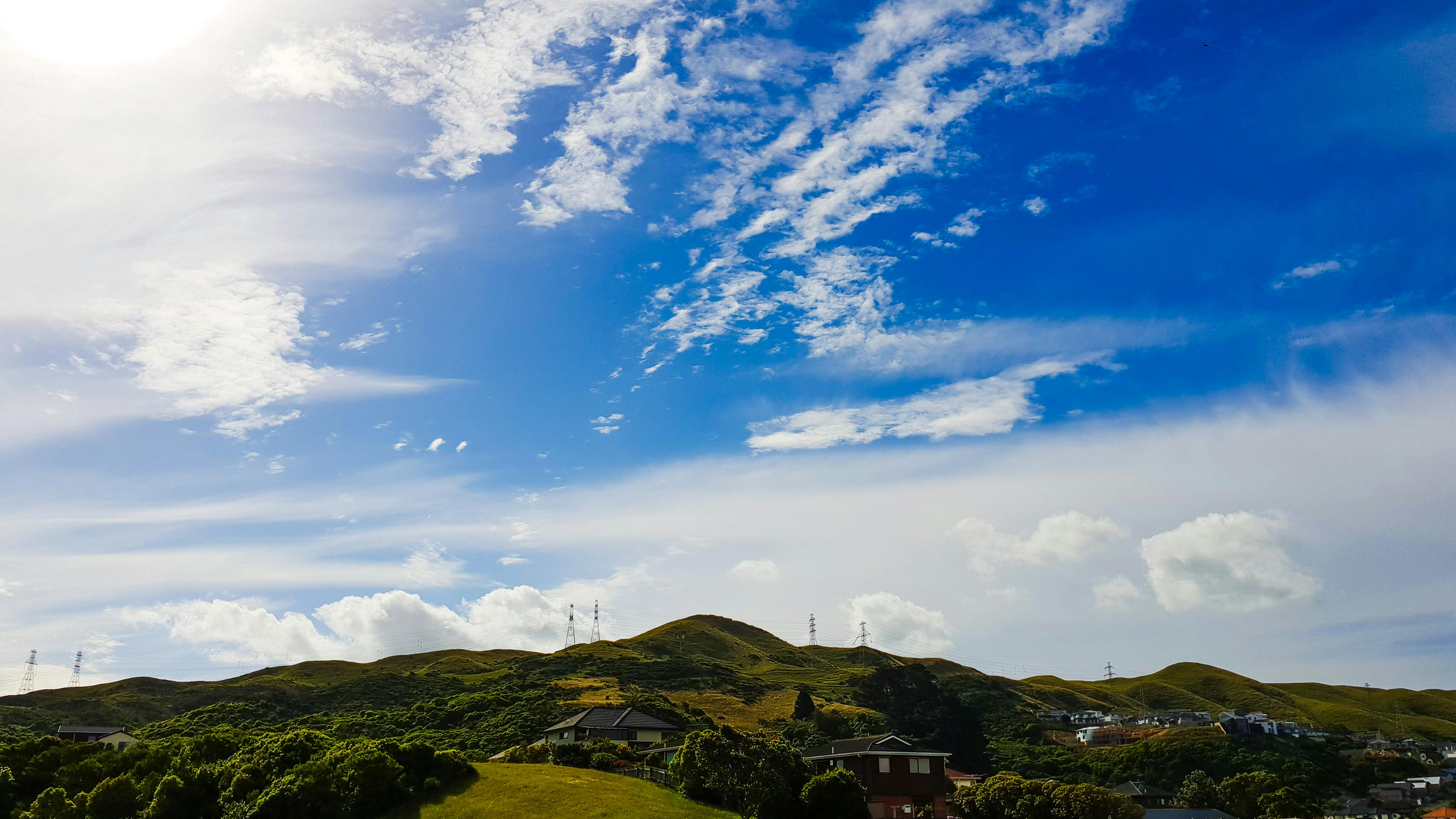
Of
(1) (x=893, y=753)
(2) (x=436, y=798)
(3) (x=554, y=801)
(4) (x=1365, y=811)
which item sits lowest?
(4) (x=1365, y=811)

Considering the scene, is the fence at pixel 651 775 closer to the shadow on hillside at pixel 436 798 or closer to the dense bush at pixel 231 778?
the shadow on hillside at pixel 436 798

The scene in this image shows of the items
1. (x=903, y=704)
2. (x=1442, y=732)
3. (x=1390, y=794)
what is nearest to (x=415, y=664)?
(x=903, y=704)

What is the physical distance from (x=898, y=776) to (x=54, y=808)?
5464 cm

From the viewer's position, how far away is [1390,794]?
103 m

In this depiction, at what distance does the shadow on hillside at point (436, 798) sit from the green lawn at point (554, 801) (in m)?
0.04

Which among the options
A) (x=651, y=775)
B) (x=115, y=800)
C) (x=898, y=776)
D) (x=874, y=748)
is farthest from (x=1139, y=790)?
(x=115, y=800)

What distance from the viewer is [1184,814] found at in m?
75.4

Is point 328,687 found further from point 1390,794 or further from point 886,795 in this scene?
point 1390,794

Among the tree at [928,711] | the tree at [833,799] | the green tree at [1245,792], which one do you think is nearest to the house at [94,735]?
the tree at [833,799]

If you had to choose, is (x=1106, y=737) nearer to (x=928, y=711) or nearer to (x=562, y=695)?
(x=928, y=711)

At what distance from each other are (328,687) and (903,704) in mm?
89347

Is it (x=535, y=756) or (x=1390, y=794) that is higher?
(x=535, y=756)

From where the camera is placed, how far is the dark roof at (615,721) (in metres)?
85.6

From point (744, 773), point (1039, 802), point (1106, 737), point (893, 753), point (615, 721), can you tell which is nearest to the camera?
point (744, 773)
